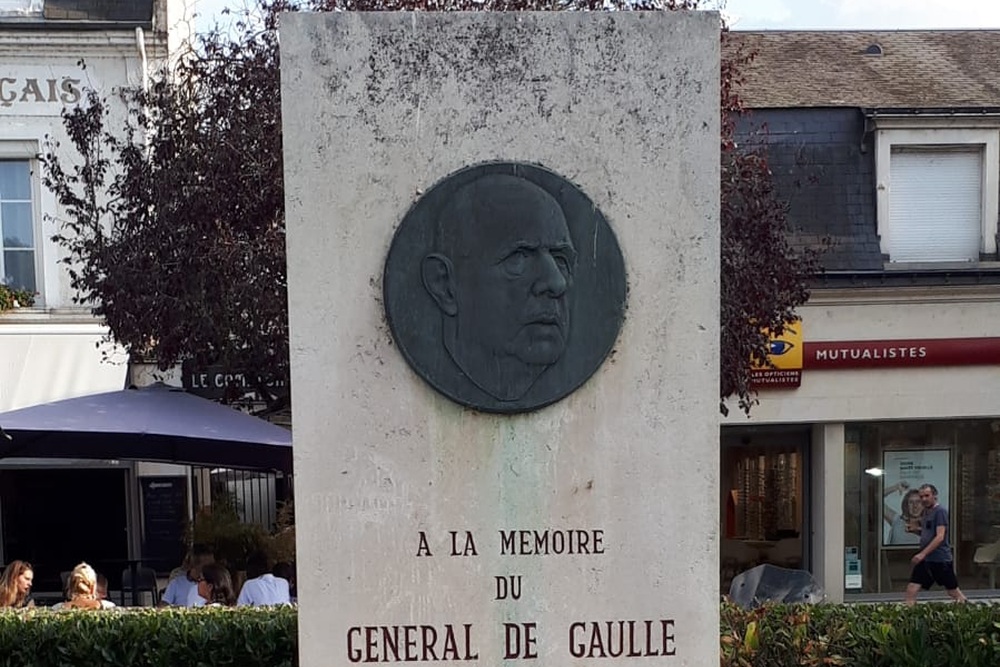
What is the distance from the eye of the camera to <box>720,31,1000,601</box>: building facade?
1341cm

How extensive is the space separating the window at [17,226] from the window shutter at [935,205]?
11.5 meters

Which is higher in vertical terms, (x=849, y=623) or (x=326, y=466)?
(x=326, y=466)

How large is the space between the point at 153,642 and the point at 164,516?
8374 millimetres

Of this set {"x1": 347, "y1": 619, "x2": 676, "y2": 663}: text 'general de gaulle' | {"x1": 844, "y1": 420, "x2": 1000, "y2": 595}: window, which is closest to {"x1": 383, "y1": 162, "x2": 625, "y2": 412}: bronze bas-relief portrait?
{"x1": 347, "y1": 619, "x2": 676, "y2": 663}: text 'general de gaulle'

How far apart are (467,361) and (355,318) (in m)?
0.40

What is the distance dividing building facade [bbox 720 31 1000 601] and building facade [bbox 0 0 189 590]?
8173 millimetres

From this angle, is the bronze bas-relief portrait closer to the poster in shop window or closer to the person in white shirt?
the person in white shirt

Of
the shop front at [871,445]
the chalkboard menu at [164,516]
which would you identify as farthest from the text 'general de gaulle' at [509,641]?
the chalkboard menu at [164,516]

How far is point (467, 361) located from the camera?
3.38m

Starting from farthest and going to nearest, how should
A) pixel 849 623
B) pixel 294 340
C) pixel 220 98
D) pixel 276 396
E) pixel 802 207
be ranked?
pixel 802 207 → pixel 276 396 → pixel 220 98 → pixel 849 623 → pixel 294 340

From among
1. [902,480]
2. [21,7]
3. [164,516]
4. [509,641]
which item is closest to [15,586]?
[509,641]

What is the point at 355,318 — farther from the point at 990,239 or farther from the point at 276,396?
the point at 990,239

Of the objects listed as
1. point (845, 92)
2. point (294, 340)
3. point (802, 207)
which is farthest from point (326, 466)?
point (845, 92)

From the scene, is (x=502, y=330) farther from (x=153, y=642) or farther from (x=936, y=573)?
(x=936, y=573)
